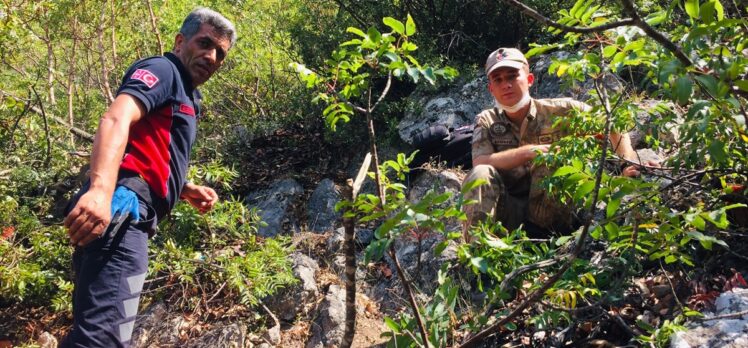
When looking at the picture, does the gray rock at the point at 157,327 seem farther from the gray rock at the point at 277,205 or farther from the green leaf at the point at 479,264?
the green leaf at the point at 479,264

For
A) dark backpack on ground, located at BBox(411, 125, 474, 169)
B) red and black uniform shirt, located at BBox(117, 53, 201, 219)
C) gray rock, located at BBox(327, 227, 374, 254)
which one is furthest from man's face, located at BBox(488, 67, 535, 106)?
red and black uniform shirt, located at BBox(117, 53, 201, 219)

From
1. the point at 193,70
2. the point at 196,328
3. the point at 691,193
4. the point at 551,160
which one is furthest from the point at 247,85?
the point at 691,193

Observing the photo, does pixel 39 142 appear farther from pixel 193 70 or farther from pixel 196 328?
pixel 193 70

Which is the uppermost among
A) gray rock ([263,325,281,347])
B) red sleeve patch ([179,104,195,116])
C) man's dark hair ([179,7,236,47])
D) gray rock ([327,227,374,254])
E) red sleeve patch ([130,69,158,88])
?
man's dark hair ([179,7,236,47])

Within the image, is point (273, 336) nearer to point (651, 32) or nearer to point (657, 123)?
point (657, 123)

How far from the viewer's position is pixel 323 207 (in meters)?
6.25

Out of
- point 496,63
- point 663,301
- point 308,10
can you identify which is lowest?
point 663,301

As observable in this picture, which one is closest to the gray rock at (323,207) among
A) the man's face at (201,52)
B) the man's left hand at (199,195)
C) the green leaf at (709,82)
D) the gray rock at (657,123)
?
the man's left hand at (199,195)

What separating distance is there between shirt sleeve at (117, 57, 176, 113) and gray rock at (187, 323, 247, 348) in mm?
2251

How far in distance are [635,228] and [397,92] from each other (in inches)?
209

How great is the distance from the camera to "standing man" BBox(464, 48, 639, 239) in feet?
13.0

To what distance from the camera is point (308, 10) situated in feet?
26.3

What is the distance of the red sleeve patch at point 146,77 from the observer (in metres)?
2.62

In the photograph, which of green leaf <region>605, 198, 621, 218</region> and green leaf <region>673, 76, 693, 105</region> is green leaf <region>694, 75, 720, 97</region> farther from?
green leaf <region>605, 198, 621, 218</region>
